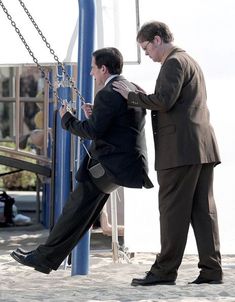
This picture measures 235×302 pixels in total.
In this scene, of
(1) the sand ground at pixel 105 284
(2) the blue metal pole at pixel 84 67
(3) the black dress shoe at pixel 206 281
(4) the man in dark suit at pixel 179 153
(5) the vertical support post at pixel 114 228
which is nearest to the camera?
(1) the sand ground at pixel 105 284

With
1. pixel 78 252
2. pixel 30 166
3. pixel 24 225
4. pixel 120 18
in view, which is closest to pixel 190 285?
pixel 78 252

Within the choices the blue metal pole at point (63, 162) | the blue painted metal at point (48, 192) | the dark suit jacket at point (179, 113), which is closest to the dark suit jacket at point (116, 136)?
the dark suit jacket at point (179, 113)

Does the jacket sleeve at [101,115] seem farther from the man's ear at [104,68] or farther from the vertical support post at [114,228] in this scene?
the vertical support post at [114,228]

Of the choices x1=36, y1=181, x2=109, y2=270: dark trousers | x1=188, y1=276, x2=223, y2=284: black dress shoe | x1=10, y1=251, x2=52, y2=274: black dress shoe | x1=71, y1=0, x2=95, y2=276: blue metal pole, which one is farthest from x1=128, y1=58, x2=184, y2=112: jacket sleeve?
x1=10, y1=251, x2=52, y2=274: black dress shoe

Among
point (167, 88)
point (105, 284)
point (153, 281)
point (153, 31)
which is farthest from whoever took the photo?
point (105, 284)

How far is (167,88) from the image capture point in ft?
16.2

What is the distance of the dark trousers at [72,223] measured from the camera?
5.36 metres

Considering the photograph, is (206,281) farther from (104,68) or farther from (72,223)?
(104,68)

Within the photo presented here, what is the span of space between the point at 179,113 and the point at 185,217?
1.79 ft

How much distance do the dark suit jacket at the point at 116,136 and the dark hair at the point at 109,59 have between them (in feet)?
0.23

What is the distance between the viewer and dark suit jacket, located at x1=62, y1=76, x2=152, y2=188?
5156 mm

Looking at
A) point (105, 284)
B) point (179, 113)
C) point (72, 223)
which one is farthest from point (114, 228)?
point (179, 113)

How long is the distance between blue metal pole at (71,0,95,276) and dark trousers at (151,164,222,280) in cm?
77

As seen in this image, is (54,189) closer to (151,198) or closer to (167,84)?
(151,198)
